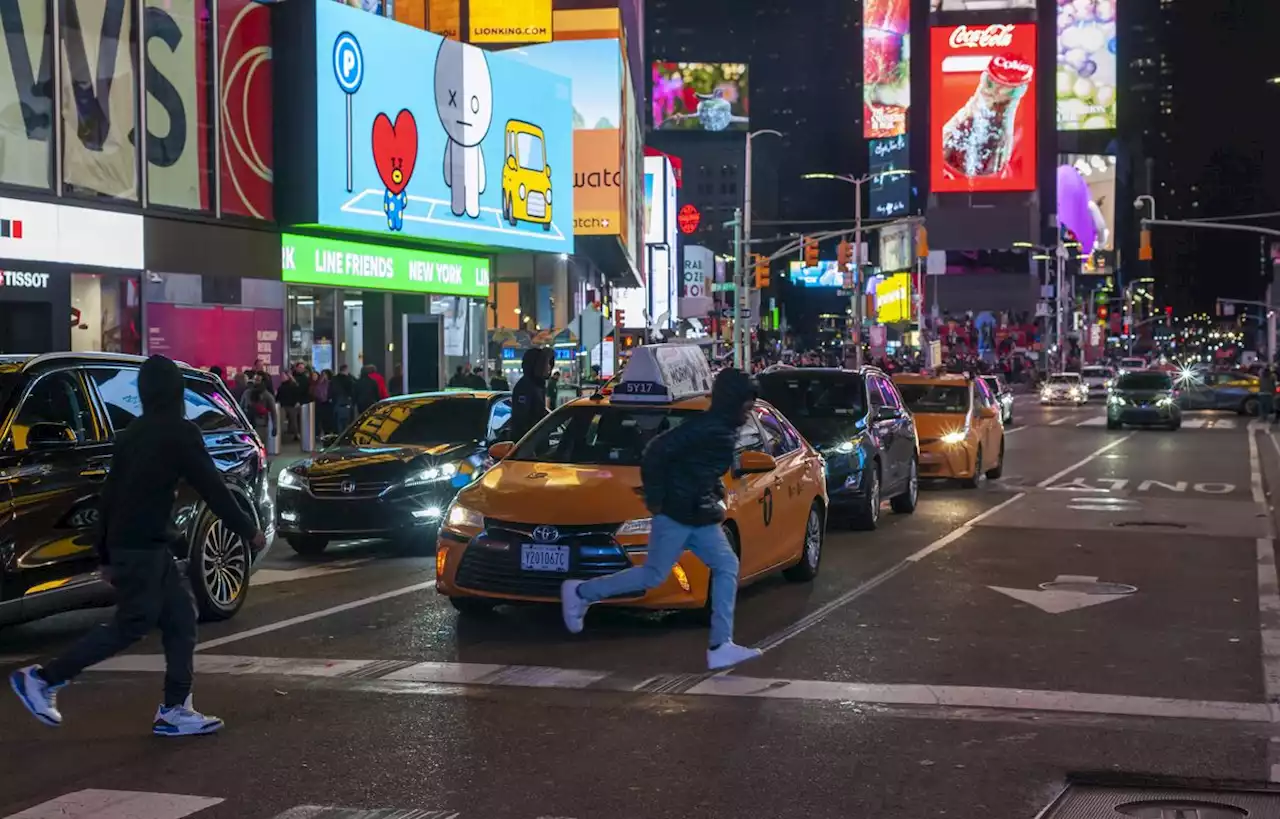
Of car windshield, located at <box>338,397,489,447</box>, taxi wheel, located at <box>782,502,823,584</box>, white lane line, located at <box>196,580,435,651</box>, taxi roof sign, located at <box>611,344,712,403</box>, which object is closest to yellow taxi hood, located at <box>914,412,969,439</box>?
taxi roof sign, located at <box>611,344,712,403</box>

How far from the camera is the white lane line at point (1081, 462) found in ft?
78.4

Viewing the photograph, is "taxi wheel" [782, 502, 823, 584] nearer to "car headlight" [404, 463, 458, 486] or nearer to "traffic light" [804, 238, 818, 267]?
"car headlight" [404, 463, 458, 486]

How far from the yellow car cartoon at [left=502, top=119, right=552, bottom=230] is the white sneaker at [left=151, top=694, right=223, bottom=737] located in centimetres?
3164

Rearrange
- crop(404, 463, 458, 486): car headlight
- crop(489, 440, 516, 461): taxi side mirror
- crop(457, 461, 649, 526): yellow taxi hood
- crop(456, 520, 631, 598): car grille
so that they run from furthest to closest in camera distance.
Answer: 1. crop(404, 463, 458, 486): car headlight
2. crop(489, 440, 516, 461): taxi side mirror
3. crop(457, 461, 649, 526): yellow taxi hood
4. crop(456, 520, 631, 598): car grille

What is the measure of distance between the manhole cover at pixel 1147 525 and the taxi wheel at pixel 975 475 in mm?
4806

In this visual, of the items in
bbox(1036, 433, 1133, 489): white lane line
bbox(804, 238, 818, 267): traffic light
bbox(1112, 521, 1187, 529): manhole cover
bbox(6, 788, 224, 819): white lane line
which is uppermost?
bbox(804, 238, 818, 267): traffic light

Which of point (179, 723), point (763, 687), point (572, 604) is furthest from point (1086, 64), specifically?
point (179, 723)

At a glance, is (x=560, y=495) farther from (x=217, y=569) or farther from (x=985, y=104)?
(x=985, y=104)

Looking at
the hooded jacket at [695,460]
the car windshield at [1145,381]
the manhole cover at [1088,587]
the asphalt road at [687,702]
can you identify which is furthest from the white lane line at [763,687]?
the car windshield at [1145,381]

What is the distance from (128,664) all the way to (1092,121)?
173685 mm

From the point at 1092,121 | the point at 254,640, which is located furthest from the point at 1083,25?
the point at 254,640

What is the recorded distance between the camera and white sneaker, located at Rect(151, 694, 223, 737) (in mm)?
7371

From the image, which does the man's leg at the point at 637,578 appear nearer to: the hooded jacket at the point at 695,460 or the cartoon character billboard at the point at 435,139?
the hooded jacket at the point at 695,460

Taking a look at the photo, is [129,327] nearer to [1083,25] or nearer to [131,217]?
[131,217]
